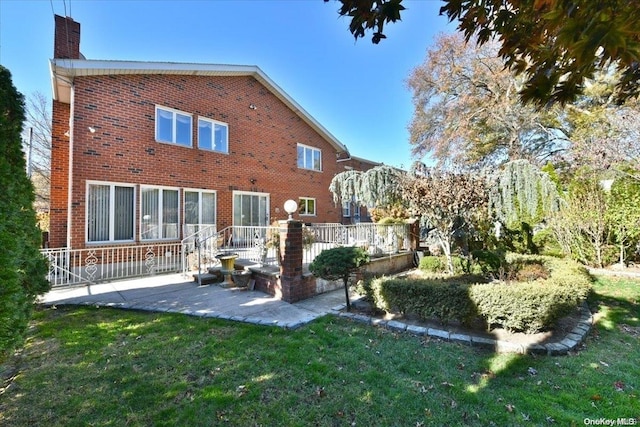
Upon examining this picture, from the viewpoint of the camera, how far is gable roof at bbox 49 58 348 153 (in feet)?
28.3

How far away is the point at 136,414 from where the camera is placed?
284cm

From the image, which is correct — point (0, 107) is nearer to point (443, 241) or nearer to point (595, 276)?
point (443, 241)

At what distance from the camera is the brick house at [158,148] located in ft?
29.8

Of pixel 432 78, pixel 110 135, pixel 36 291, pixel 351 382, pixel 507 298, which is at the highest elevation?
pixel 432 78

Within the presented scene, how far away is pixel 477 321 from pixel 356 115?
1517 centimetres

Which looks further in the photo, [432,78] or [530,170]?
[432,78]

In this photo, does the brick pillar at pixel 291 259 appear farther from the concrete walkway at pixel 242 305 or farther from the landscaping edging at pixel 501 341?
the landscaping edging at pixel 501 341

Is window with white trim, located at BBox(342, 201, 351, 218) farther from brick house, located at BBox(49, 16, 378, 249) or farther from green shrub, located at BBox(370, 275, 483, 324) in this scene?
green shrub, located at BBox(370, 275, 483, 324)

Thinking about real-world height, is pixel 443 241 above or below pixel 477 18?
below

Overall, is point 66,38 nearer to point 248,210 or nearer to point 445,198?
point 248,210

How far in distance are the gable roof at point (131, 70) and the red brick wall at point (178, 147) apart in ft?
0.84

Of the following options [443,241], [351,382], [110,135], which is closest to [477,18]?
[351,382]

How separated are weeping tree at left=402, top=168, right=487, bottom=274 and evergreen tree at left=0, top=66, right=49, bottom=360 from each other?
23.6 feet

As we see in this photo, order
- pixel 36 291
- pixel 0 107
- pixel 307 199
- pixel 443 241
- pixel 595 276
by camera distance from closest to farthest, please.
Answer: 1. pixel 0 107
2. pixel 36 291
3. pixel 443 241
4. pixel 595 276
5. pixel 307 199
